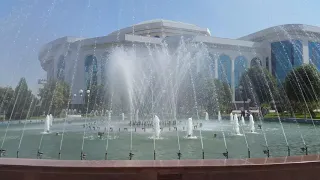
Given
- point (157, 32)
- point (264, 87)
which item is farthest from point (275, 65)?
point (157, 32)

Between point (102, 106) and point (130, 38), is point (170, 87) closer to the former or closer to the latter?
point (102, 106)

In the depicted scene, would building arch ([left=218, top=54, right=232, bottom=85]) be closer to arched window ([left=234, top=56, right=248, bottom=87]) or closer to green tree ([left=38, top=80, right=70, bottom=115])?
arched window ([left=234, top=56, right=248, bottom=87])

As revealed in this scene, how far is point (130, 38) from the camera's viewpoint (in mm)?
56719

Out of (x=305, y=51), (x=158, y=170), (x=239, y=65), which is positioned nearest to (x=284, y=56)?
(x=305, y=51)

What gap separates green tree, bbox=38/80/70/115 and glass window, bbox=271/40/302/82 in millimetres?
37822

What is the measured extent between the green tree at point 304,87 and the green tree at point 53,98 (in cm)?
2819

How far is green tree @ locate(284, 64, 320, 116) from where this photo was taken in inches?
1072

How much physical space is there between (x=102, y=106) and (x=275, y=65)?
120ft

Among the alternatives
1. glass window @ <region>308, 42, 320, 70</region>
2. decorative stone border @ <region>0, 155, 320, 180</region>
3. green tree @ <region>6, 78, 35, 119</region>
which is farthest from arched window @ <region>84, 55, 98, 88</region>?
decorative stone border @ <region>0, 155, 320, 180</region>

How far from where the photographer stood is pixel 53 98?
4109 centimetres

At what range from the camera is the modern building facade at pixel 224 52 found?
58.0m

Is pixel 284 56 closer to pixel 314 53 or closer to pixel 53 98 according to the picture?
pixel 314 53

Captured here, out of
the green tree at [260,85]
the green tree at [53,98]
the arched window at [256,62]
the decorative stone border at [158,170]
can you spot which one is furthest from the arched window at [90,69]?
the decorative stone border at [158,170]

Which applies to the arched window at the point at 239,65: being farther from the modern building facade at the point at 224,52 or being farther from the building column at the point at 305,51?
the building column at the point at 305,51
